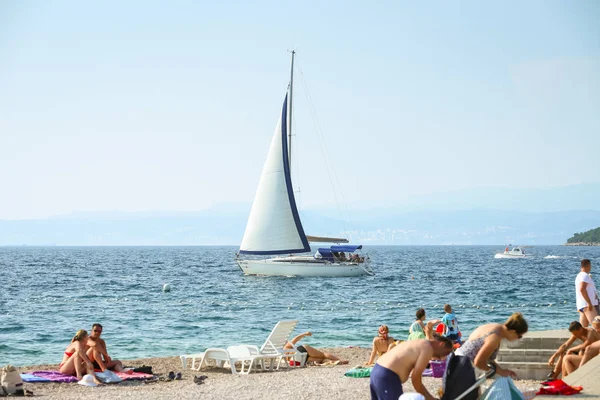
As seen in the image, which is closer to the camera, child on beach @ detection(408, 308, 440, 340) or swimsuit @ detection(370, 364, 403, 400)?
swimsuit @ detection(370, 364, 403, 400)

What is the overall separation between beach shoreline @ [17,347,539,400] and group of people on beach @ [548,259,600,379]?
533 millimetres

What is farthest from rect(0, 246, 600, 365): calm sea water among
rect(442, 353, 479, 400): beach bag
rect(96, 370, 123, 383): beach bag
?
rect(442, 353, 479, 400): beach bag

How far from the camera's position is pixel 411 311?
32.2 meters

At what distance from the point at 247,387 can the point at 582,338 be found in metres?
5.31

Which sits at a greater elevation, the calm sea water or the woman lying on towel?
the woman lying on towel

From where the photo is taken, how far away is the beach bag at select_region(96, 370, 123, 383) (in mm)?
14328

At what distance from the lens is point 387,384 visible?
335 inches

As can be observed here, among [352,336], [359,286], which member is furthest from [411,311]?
[359,286]

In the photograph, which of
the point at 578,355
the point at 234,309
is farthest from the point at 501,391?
the point at 234,309

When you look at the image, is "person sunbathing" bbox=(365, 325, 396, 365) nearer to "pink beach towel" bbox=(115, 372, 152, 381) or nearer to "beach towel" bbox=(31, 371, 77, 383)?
"pink beach towel" bbox=(115, 372, 152, 381)

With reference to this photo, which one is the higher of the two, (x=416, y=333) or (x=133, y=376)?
(x=416, y=333)

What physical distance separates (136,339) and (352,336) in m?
6.21

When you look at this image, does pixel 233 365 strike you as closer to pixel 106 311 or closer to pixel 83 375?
pixel 83 375

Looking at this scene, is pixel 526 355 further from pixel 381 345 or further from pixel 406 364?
pixel 406 364
